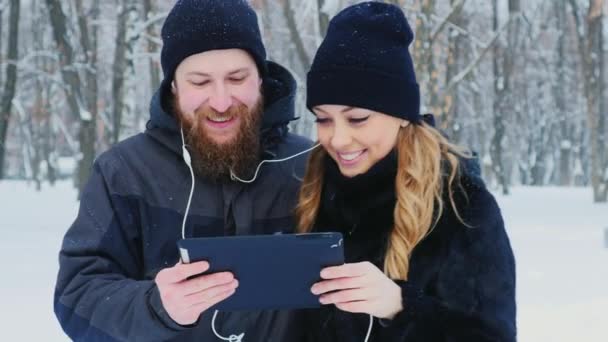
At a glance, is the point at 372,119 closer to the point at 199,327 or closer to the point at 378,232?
the point at 378,232

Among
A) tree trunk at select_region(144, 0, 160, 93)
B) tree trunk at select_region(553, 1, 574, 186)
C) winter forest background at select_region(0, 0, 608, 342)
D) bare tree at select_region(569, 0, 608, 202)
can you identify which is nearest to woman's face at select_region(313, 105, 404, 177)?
winter forest background at select_region(0, 0, 608, 342)

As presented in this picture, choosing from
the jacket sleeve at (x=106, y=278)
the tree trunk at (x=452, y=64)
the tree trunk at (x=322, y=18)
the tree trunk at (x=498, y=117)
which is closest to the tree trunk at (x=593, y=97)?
the tree trunk at (x=452, y=64)

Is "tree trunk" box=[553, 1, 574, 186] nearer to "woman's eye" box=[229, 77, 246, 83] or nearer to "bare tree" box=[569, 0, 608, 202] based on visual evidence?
"bare tree" box=[569, 0, 608, 202]

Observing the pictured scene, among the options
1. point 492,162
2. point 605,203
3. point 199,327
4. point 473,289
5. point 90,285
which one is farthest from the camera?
point 492,162

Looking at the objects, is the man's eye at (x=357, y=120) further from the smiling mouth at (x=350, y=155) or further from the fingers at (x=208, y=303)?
the fingers at (x=208, y=303)

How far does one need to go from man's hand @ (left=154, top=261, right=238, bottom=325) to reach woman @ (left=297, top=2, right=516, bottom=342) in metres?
0.27

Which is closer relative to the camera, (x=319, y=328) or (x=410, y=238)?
(x=410, y=238)

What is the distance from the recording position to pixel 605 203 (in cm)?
1881

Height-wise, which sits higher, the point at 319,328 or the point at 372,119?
the point at 372,119

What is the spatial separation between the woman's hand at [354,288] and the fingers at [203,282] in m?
0.27

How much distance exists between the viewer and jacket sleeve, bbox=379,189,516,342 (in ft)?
8.03

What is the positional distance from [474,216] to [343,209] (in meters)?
0.46

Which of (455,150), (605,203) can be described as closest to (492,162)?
(605,203)

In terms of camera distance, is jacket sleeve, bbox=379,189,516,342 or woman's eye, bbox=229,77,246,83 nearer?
jacket sleeve, bbox=379,189,516,342
